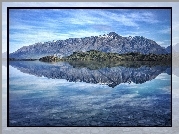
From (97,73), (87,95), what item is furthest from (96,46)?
(87,95)

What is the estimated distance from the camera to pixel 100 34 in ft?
16.4

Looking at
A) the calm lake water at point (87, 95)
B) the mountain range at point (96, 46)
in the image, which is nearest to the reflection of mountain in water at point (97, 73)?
the calm lake water at point (87, 95)

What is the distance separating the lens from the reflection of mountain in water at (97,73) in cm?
505

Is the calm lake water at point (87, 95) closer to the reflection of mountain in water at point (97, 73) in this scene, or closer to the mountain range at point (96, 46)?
the reflection of mountain in water at point (97, 73)

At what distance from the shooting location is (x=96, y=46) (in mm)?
5031

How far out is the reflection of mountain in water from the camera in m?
5.05

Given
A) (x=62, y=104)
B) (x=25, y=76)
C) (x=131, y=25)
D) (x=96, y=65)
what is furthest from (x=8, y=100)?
(x=131, y=25)

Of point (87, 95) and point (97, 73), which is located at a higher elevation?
point (97, 73)

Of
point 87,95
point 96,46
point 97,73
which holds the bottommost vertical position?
point 87,95

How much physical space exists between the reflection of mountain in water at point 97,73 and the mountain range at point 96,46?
0.59 feet

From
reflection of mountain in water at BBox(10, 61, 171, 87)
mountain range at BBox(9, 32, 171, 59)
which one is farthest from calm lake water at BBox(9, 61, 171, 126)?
mountain range at BBox(9, 32, 171, 59)

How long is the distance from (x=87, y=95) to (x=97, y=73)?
1.08 feet

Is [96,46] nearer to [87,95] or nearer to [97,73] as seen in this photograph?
[97,73]

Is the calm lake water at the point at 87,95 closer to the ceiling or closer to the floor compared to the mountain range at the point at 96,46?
closer to the floor
